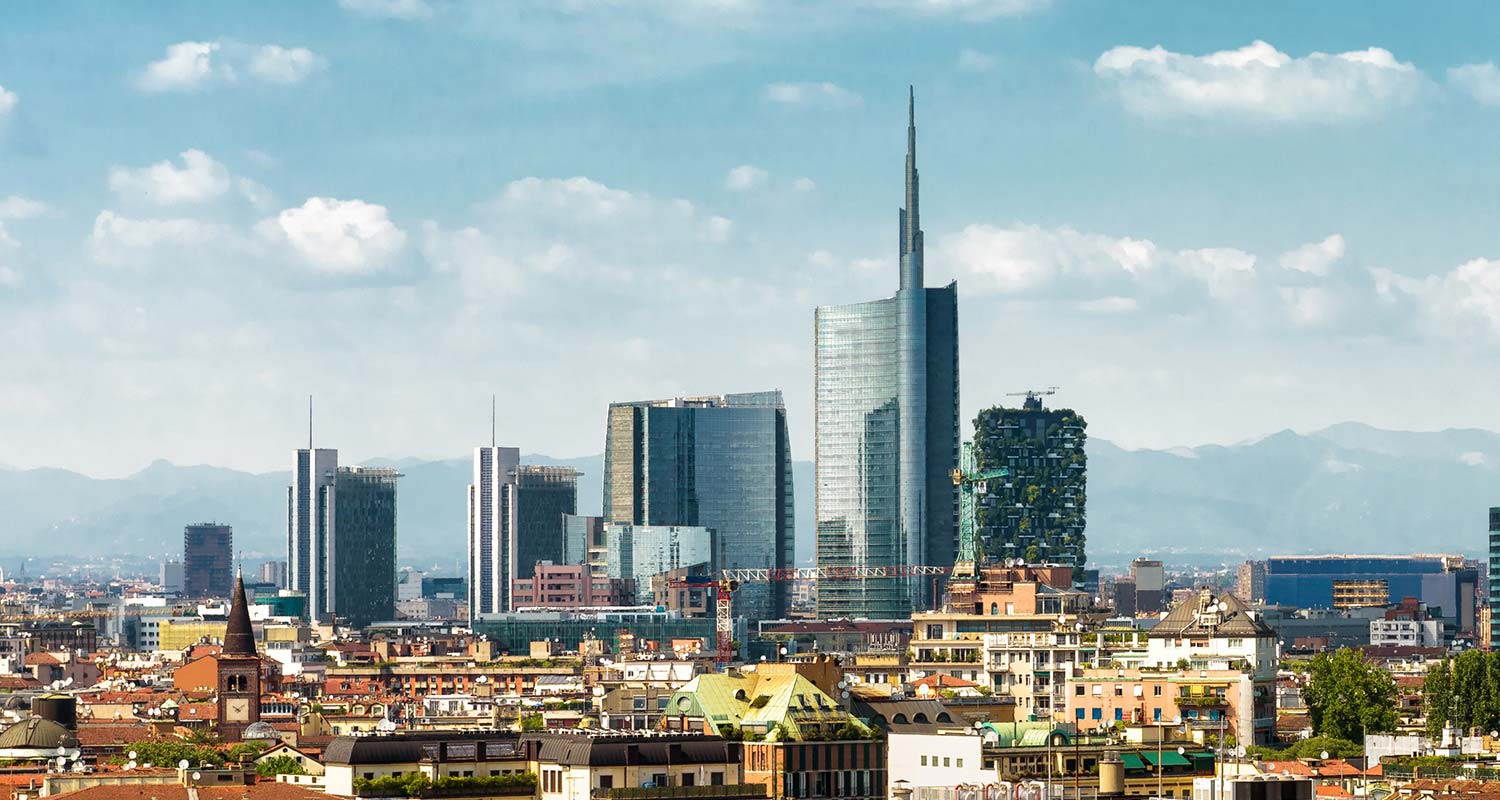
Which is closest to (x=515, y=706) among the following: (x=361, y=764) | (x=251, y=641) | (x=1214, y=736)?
(x=251, y=641)

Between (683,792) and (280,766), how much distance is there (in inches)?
923

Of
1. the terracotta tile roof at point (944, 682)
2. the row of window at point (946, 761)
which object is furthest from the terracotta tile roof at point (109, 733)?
the row of window at point (946, 761)

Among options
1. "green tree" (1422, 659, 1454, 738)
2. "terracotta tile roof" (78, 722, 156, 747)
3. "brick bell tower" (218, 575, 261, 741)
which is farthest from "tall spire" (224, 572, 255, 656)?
"green tree" (1422, 659, 1454, 738)

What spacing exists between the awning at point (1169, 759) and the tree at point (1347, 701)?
32625 millimetres

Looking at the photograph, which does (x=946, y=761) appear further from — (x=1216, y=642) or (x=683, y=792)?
(x=1216, y=642)

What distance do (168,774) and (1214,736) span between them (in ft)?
125

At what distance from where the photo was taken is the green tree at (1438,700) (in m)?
157

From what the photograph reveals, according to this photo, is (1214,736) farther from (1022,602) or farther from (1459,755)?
(1022,602)

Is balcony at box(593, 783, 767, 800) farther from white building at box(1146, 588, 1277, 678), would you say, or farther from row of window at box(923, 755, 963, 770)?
white building at box(1146, 588, 1277, 678)

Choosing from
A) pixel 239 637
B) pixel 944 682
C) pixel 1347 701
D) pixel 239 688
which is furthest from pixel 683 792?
pixel 239 637

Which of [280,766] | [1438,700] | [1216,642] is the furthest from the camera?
[1438,700]

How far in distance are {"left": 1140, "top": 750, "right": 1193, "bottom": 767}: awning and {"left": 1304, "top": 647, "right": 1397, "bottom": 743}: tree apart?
32625 millimetres

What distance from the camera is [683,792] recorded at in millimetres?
102125

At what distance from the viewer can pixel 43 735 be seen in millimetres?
134250
